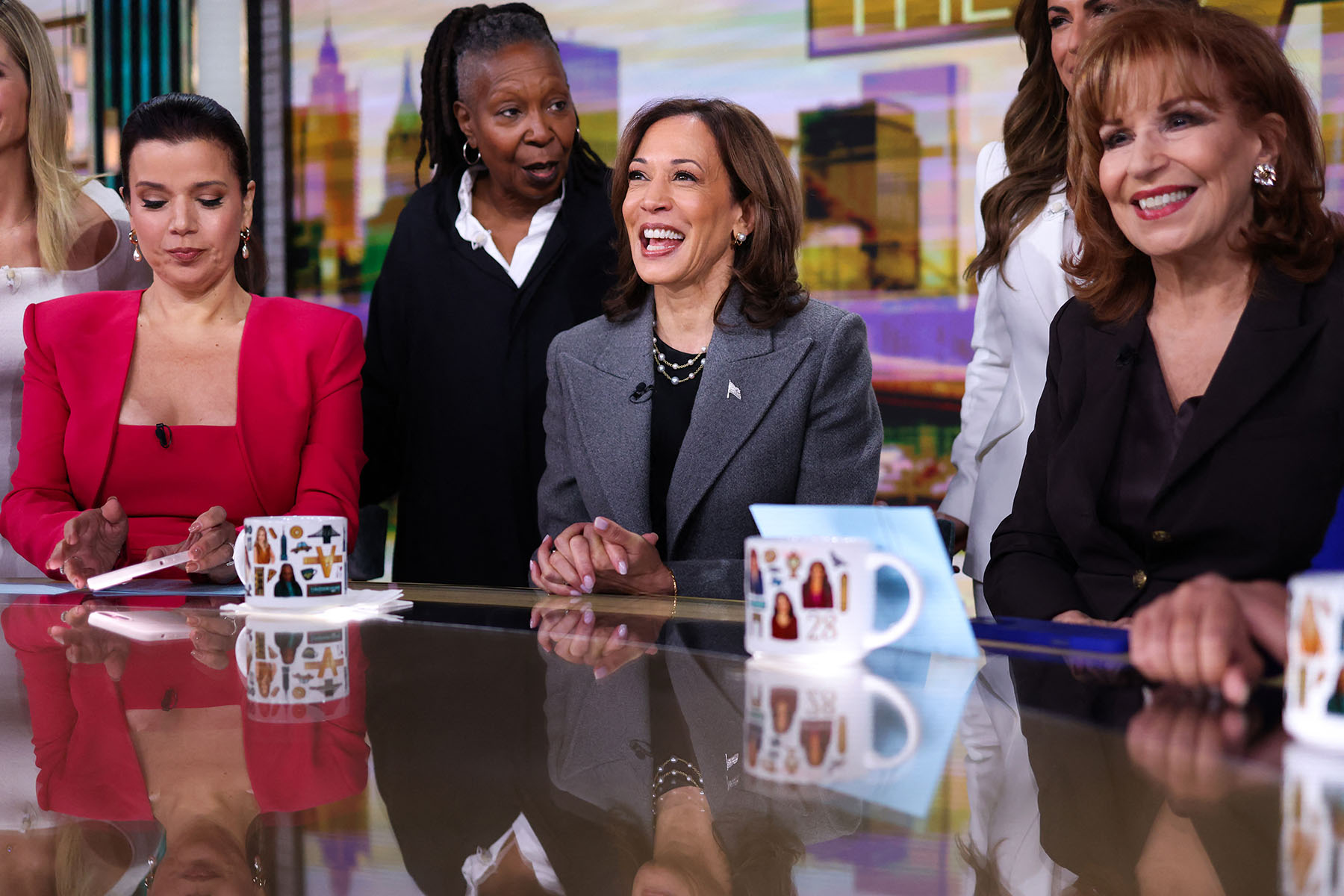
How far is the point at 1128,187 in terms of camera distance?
1.70 metres

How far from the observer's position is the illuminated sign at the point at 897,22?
378cm

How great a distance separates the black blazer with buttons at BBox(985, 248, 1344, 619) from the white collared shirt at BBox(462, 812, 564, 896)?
3.64 ft

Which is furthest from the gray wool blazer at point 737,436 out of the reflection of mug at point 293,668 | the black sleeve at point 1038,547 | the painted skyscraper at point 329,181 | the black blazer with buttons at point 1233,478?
the painted skyscraper at point 329,181

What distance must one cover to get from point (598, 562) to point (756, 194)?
2.96ft

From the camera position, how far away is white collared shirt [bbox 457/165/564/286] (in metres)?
2.85

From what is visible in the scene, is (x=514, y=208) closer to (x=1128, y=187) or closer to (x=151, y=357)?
(x=151, y=357)

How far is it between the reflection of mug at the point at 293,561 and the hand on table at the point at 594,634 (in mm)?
257

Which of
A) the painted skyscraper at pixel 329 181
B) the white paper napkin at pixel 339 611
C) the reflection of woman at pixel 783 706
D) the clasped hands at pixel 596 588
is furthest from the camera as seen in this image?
the painted skyscraper at pixel 329 181

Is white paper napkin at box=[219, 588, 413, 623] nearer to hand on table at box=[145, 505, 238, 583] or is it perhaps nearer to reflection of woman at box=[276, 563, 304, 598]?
reflection of woman at box=[276, 563, 304, 598]

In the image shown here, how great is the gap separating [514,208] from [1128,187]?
A: 62.1 inches

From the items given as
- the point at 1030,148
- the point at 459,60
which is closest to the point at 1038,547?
the point at 1030,148

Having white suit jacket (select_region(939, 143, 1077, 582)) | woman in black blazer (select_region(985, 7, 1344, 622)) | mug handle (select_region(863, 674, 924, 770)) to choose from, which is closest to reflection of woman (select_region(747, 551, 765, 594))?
mug handle (select_region(863, 674, 924, 770))

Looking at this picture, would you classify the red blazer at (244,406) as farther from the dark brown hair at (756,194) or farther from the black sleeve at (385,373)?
the dark brown hair at (756,194)

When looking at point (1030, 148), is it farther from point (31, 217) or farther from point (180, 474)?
point (31, 217)
